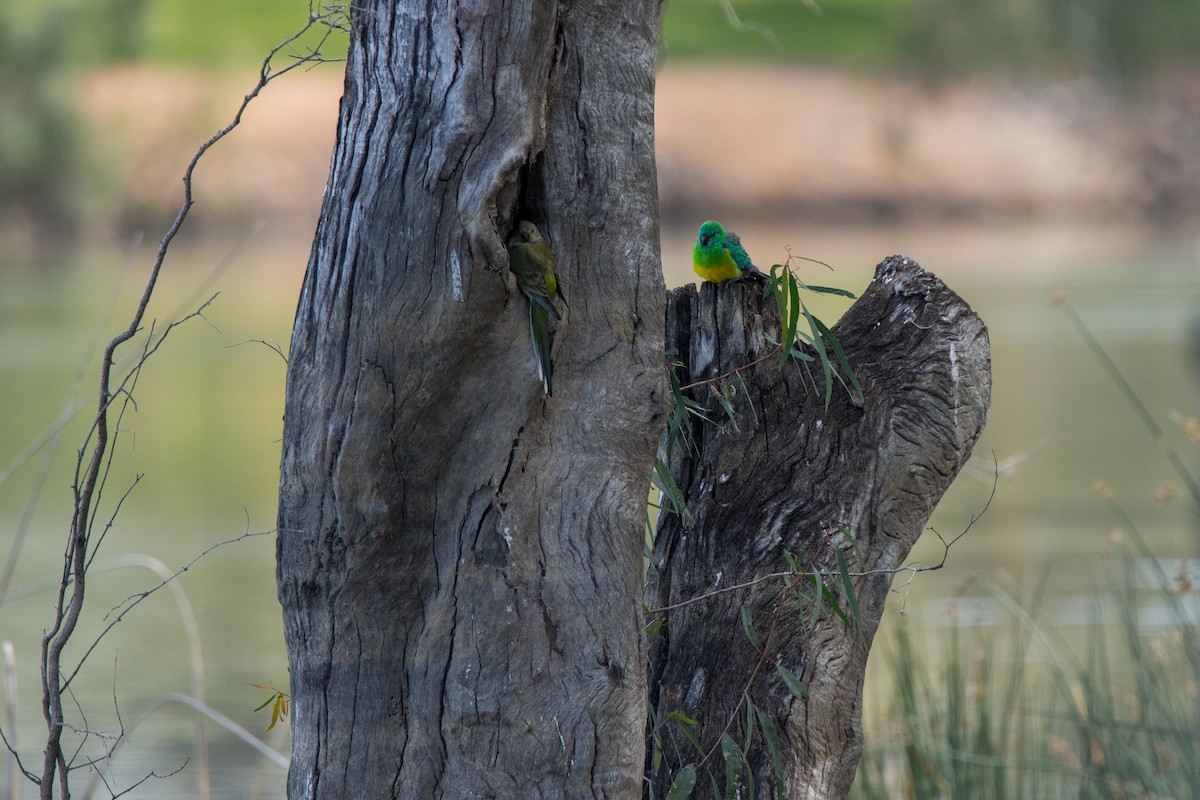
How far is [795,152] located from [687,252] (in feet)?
23.9

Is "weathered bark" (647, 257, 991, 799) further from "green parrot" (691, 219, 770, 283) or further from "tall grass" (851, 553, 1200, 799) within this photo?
"tall grass" (851, 553, 1200, 799)

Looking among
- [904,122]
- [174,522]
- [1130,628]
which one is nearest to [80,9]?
[904,122]

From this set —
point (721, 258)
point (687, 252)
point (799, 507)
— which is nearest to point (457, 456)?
point (799, 507)

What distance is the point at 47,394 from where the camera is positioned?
10164 mm

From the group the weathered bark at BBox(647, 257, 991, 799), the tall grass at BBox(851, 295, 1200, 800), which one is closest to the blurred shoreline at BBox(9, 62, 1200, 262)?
the tall grass at BBox(851, 295, 1200, 800)

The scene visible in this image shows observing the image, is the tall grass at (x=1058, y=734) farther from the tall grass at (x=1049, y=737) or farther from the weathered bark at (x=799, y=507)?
the weathered bark at (x=799, y=507)

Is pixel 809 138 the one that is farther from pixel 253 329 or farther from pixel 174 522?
pixel 174 522

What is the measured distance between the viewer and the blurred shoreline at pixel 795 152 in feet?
75.4

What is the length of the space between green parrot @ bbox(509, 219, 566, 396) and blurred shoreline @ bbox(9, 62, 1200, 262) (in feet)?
69.3

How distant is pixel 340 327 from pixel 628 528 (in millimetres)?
396

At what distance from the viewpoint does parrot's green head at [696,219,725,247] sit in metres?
2.79

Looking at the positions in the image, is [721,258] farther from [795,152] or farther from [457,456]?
[795,152]

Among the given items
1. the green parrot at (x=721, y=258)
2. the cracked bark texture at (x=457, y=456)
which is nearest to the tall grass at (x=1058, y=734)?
the green parrot at (x=721, y=258)

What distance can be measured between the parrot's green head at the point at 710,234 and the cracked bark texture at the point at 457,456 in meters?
1.11
